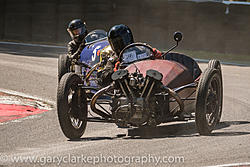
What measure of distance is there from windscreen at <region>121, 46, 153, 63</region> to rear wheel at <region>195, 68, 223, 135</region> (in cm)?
120

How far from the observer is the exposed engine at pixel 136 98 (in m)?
8.10

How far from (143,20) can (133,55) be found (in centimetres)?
1544

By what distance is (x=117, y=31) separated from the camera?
9734 mm

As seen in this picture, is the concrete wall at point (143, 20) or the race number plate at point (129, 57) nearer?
the race number plate at point (129, 57)

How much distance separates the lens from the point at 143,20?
24812 mm

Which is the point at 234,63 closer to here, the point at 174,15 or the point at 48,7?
the point at 174,15

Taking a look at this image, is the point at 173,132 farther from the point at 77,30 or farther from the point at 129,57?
the point at 77,30

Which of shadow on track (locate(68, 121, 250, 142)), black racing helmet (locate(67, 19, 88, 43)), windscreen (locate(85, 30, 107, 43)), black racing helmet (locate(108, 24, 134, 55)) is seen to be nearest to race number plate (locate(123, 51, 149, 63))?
black racing helmet (locate(108, 24, 134, 55))

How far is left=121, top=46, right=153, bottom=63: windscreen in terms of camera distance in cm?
952

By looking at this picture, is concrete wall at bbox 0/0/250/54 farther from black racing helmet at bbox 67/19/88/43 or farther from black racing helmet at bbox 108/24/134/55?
black racing helmet at bbox 108/24/134/55

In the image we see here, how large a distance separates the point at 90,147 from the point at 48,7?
61.8ft

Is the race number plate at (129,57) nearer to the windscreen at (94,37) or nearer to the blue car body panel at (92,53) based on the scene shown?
the blue car body panel at (92,53)

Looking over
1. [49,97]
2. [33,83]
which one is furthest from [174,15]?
[49,97]

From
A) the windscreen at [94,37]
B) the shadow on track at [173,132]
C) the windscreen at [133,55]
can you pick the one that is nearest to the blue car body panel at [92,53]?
the windscreen at [94,37]
